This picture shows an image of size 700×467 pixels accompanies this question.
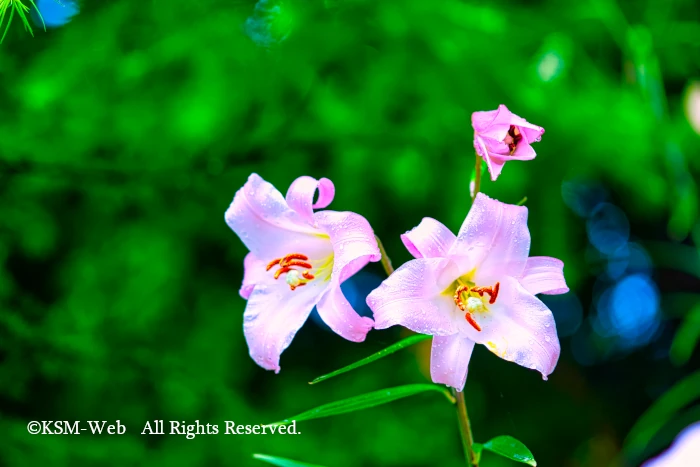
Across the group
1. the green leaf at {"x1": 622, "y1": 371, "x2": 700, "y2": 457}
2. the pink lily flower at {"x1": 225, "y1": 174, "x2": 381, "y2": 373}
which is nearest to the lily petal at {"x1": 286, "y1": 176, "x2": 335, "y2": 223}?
the pink lily flower at {"x1": 225, "y1": 174, "x2": 381, "y2": 373}

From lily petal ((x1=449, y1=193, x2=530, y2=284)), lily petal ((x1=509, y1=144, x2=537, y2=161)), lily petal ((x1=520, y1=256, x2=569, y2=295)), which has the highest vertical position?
lily petal ((x1=509, y1=144, x2=537, y2=161))

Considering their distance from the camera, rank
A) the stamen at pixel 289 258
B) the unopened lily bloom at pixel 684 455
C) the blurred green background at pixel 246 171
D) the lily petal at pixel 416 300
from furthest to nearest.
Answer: the blurred green background at pixel 246 171
the unopened lily bloom at pixel 684 455
the stamen at pixel 289 258
the lily petal at pixel 416 300

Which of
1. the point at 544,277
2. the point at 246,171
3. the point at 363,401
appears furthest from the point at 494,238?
the point at 246,171

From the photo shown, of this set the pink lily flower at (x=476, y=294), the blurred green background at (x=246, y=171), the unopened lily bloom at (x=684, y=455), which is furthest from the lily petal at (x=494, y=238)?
the blurred green background at (x=246, y=171)

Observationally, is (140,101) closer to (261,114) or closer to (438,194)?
(261,114)

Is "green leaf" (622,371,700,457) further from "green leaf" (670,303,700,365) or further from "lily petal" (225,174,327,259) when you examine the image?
"lily petal" (225,174,327,259)

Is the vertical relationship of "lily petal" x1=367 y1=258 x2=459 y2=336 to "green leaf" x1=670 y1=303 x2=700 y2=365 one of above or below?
above

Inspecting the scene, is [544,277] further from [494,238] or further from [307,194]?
[307,194]

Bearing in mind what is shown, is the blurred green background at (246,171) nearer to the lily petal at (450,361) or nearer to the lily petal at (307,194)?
the lily petal at (307,194)
